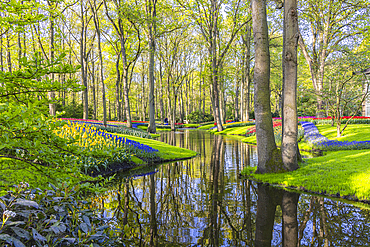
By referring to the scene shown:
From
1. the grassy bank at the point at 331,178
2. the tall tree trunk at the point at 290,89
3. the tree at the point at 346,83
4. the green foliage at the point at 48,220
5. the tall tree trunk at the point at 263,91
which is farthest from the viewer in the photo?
the tree at the point at 346,83

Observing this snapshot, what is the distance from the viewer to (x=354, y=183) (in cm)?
531

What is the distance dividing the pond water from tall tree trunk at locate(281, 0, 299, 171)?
55.5 inches

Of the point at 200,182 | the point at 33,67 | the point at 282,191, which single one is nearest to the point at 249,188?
the point at 282,191

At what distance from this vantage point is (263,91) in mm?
6652

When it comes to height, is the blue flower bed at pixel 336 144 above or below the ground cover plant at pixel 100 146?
below

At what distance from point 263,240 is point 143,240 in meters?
1.68

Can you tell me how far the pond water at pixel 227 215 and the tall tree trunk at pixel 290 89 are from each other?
141 centimetres

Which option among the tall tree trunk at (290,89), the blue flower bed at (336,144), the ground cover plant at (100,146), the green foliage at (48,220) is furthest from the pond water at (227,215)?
the blue flower bed at (336,144)

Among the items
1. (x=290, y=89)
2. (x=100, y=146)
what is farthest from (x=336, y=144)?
(x=100, y=146)

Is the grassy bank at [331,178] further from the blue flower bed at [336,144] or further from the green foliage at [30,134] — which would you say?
the green foliage at [30,134]

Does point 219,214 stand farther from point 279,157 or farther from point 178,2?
point 178,2

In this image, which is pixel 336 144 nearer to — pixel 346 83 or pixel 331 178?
pixel 346 83

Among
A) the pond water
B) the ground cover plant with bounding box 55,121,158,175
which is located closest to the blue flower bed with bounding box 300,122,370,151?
the pond water

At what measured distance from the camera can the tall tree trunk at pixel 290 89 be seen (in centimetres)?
650
